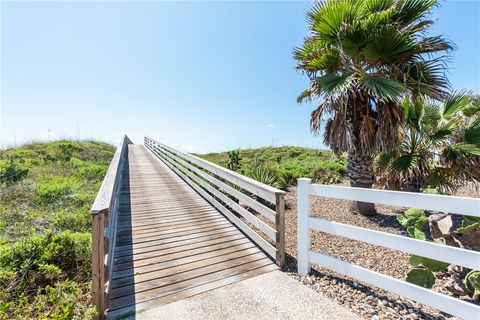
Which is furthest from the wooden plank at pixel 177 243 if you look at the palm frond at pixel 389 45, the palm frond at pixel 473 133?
the palm frond at pixel 473 133

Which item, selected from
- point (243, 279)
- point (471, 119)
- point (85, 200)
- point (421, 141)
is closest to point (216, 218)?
point (243, 279)

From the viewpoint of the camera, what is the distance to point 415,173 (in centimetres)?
525

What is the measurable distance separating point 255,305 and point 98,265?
153cm

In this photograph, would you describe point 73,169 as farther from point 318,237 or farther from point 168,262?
point 318,237

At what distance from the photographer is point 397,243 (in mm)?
2232

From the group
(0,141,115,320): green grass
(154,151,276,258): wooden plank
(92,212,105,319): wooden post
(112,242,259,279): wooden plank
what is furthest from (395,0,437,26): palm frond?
(0,141,115,320): green grass

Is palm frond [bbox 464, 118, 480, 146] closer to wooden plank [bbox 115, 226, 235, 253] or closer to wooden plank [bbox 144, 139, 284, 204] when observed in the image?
wooden plank [bbox 144, 139, 284, 204]

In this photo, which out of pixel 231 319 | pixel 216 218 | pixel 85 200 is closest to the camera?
pixel 231 319

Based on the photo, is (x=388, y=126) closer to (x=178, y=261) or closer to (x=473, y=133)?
(x=473, y=133)

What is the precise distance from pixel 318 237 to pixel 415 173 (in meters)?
2.90

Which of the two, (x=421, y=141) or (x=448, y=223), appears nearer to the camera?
(x=448, y=223)

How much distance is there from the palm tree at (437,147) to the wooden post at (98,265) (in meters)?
5.72

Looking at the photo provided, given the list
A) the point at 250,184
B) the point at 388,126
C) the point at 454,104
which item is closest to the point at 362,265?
the point at 250,184

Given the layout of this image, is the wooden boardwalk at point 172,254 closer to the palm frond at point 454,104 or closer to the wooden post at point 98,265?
the wooden post at point 98,265
